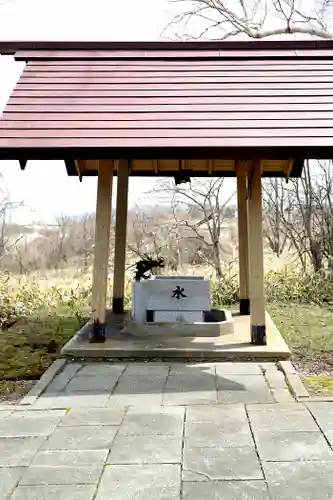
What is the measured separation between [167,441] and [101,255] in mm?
2649

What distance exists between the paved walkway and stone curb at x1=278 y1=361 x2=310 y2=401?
7cm

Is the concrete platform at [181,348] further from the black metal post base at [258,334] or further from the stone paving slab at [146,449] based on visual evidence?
the stone paving slab at [146,449]

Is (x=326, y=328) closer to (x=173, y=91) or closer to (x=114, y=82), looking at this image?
(x=173, y=91)

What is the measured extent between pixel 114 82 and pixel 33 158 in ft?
5.06

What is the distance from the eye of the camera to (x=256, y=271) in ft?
17.7

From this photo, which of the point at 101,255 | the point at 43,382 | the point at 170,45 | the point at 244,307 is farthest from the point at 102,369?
the point at 170,45

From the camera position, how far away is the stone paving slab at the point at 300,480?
254 cm

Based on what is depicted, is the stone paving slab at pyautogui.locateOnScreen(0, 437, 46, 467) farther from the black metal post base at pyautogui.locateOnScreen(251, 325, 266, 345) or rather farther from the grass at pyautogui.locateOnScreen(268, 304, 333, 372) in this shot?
the grass at pyautogui.locateOnScreen(268, 304, 333, 372)

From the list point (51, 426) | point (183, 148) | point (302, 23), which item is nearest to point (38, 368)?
point (51, 426)

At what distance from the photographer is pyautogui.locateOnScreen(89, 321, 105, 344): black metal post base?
5598 millimetres

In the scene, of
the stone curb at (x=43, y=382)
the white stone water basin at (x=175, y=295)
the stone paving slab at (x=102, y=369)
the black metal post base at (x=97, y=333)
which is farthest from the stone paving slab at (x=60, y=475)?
the white stone water basin at (x=175, y=295)

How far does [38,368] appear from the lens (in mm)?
5352

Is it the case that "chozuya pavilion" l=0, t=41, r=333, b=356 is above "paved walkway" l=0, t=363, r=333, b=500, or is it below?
above

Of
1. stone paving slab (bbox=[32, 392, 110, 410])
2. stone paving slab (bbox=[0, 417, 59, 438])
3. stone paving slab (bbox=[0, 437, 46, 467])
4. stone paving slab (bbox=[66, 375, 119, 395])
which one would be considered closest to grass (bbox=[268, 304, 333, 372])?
stone paving slab (bbox=[66, 375, 119, 395])
